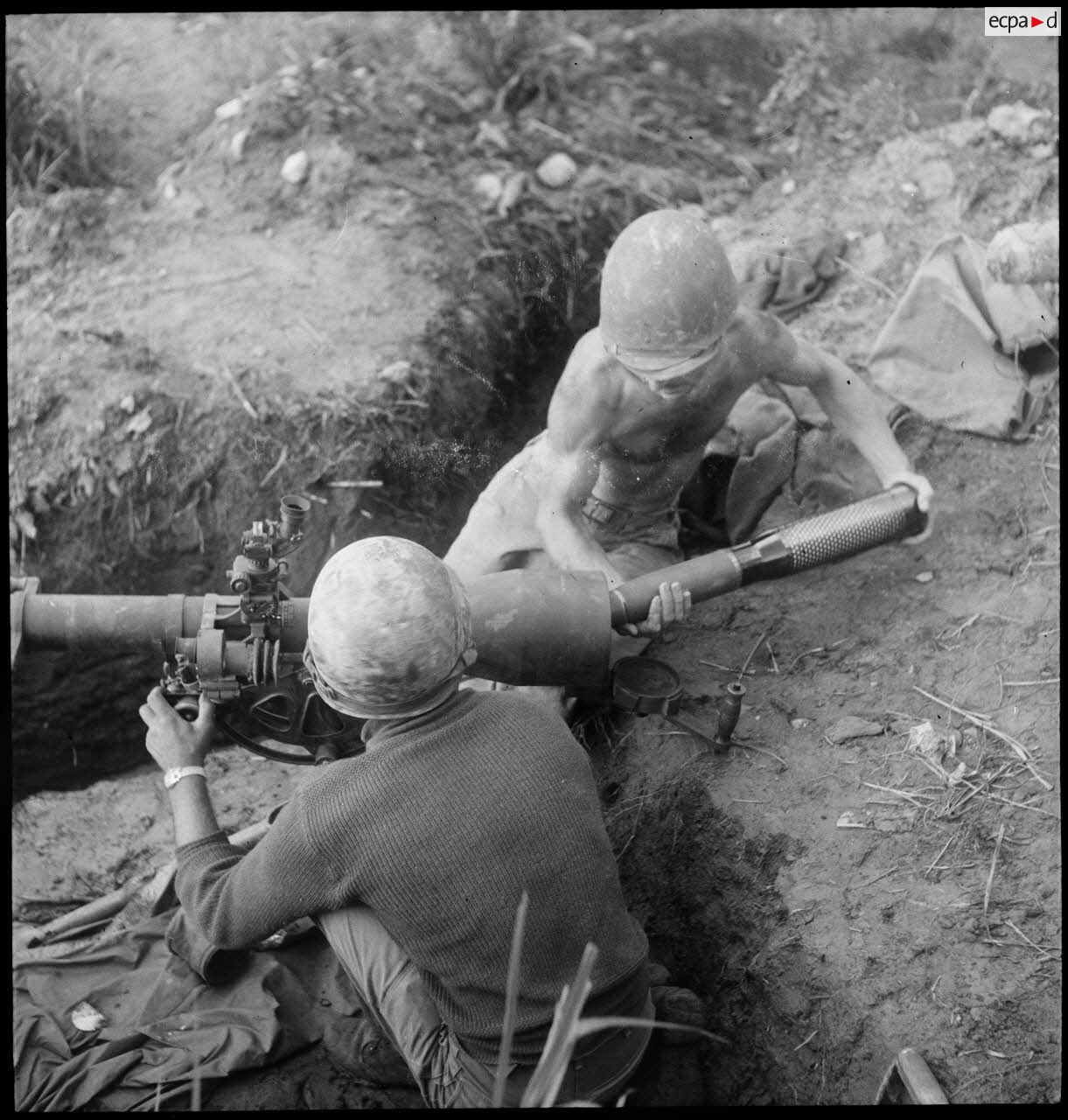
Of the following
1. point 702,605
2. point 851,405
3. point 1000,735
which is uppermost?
point 851,405

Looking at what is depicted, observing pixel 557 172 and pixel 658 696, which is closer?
pixel 658 696

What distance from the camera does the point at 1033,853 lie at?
9.32 feet

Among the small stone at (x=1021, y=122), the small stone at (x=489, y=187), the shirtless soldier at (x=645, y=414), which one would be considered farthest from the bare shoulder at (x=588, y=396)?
the small stone at (x=1021, y=122)

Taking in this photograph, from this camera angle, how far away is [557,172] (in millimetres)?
4984

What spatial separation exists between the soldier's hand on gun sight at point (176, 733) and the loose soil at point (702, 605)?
31.5 inches

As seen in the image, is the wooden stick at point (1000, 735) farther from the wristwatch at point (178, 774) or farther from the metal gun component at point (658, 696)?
the wristwatch at point (178, 774)

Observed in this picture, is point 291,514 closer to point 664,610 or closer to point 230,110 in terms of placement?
point 664,610

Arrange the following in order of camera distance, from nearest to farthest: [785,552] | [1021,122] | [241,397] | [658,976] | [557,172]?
[658,976] < [785,552] < [241,397] < [1021,122] < [557,172]

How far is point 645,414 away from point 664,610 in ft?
1.99

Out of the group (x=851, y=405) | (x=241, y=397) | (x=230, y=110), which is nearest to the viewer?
(x=851, y=405)

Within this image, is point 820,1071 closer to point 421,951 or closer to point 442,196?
point 421,951

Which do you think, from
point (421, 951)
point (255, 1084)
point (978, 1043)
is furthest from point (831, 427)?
point (255, 1084)

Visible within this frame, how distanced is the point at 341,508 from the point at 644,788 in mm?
1619

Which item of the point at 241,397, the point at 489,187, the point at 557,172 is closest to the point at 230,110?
the point at 489,187
